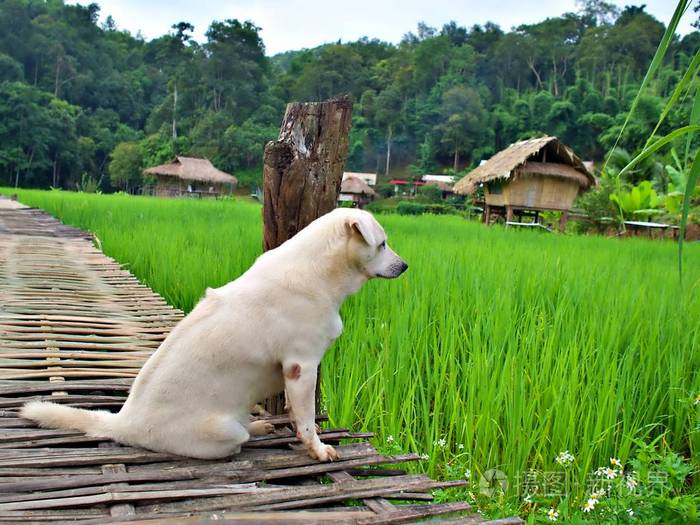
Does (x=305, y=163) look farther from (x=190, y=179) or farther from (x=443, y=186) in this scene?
(x=443, y=186)

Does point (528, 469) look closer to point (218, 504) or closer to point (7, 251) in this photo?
point (218, 504)

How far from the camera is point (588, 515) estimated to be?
1.78m

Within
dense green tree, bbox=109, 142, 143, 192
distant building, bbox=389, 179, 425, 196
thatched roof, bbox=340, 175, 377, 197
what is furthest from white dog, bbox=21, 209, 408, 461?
dense green tree, bbox=109, 142, 143, 192

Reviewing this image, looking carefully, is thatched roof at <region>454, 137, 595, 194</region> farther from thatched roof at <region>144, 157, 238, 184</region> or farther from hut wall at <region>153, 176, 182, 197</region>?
hut wall at <region>153, 176, 182, 197</region>

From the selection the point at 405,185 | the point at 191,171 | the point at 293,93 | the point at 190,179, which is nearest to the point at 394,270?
the point at 190,179

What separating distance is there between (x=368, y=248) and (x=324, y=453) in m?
0.55

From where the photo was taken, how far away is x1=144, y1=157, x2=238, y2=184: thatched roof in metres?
29.0

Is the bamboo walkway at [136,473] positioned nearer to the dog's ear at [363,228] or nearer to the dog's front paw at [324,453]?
the dog's front paw at [324,453]

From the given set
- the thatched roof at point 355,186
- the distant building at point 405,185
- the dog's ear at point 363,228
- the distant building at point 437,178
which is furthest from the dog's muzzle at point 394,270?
the distant building at point 405,185

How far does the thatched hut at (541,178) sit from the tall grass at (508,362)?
30.6ft

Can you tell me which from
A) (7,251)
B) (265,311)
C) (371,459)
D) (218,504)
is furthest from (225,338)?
(7,251)

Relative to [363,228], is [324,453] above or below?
below

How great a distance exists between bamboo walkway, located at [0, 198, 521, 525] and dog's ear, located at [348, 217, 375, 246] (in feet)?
1.90

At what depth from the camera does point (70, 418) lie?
69.6 inches
